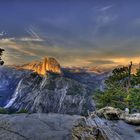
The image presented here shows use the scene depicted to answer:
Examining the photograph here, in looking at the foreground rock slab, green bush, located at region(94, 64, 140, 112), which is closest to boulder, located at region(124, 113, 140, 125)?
the foreground rock slab

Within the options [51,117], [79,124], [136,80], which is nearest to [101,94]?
[136,80]

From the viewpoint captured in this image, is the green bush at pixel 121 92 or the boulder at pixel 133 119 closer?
the boulder at pixel 133 119

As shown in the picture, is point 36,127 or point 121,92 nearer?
point 36,127

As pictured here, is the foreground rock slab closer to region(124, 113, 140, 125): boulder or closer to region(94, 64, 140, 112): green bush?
region(124, 113, 140, 125): boulder

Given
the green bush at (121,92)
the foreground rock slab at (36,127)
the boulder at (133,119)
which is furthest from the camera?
the green bush at (121,92)

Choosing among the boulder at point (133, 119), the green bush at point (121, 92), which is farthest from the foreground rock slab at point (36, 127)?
the green bush at point (121, 92)

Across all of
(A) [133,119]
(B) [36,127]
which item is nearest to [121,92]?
(B) [36,127]

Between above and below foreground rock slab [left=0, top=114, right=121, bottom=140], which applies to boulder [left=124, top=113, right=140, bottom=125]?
above

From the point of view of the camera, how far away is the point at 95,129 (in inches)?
941

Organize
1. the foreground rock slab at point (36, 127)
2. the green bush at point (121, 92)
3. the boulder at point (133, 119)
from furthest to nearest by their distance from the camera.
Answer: the green bush at point (121, 92) < the foreground rock slab at point (36, 127) < the boulder at point (133, 119)

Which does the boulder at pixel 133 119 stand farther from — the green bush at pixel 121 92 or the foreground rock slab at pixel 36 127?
the green bush at pixel 121 92

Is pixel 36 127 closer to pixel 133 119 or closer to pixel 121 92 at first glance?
pixel 133 119

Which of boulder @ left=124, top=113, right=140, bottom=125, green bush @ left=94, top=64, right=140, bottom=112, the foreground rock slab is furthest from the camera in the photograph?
green bush @ left=94, top=64, right=140, bottom=112

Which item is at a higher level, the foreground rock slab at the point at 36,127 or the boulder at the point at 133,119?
the boulder at the point at 133,119
